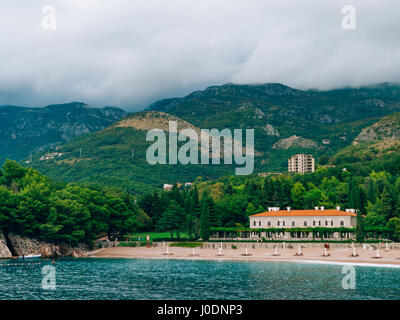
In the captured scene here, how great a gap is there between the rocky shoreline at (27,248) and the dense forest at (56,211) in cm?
102

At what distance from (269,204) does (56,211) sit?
4773 cm

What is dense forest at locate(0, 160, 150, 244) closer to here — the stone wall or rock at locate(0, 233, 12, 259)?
rock at locate(0, 233, 12, 259)

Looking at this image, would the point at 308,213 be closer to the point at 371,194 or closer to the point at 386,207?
the point at 386,207

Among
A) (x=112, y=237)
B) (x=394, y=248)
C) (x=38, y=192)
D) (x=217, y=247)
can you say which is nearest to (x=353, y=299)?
(x=394, y=248)

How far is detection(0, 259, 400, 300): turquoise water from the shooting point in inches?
1951

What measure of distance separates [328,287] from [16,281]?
106 ft

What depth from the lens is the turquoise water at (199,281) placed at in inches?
1951

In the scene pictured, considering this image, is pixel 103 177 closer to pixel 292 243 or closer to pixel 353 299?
pixel 292 243

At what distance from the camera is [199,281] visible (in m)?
59.2

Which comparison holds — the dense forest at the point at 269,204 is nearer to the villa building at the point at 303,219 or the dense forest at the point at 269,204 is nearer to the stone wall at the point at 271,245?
the villa building at the point at 303,219

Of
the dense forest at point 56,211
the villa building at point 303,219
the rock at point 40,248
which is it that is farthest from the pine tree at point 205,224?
the rock at point 40,248

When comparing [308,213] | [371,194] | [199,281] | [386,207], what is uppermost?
[371,194]

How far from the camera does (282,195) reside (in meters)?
123

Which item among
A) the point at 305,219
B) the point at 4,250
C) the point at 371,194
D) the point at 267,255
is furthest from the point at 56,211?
the point at 371,194
